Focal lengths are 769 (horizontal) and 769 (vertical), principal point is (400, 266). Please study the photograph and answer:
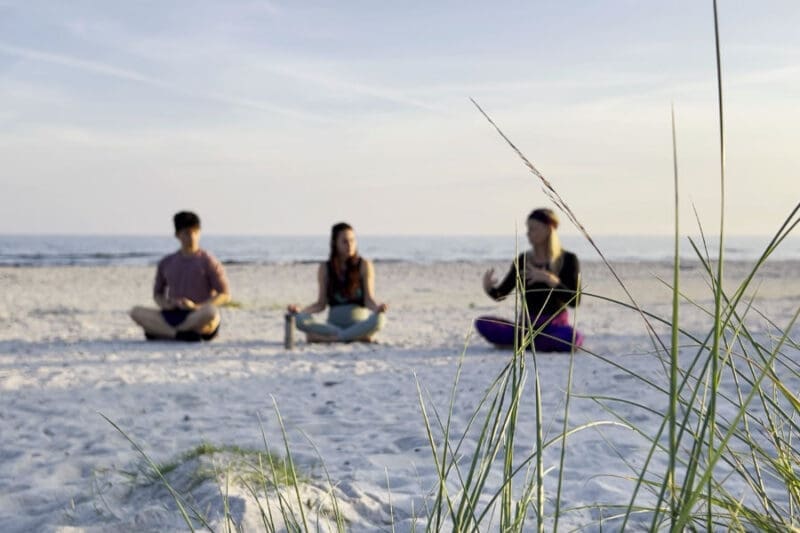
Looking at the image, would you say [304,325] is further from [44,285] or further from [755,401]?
[44,285]

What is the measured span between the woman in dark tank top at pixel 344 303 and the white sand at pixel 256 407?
217mm

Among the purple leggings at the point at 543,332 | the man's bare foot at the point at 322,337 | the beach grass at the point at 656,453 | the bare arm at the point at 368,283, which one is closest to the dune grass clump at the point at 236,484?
the beach grass at the point at 656,453

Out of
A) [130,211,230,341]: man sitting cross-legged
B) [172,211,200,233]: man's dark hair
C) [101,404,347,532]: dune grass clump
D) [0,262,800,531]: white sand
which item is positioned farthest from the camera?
[130,211,230,341]: man sitting cross-legged

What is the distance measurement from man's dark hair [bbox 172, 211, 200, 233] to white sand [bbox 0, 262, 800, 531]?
120cm

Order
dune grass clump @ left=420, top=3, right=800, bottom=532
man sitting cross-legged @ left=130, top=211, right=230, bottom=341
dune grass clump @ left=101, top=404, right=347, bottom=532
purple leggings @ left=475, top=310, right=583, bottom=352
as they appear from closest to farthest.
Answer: dune grass clump @ left=420, top=3, right=800, bottom=532 → dune grass clump @ left=101, top=404, right=347, bottom=532 → purple leggings @ left=475, top=310, right=583, bottom=352 → man sitting cross-legged @ left=130, top=211, right=230, bottom=341

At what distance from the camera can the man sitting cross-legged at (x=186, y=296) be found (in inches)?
307

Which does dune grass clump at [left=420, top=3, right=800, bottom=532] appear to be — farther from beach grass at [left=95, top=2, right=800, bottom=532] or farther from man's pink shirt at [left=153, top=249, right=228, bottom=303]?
man's pink shirt at [left=153, top=249, right=228, bottom=303]

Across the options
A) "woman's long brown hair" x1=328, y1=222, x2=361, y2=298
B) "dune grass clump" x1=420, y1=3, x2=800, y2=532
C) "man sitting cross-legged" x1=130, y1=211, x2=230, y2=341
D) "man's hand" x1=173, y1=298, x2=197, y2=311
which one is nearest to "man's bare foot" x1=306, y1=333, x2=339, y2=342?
"woman's long brown hair" x1=328, y1=222, x2=361, y2=298

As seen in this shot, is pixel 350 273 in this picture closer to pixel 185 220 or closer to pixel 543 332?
pixel 185 220

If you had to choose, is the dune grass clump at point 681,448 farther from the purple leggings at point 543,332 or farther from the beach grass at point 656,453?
the purple leggings at point 543,332

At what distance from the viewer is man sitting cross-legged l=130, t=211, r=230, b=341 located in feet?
25.6

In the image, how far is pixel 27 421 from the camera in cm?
428

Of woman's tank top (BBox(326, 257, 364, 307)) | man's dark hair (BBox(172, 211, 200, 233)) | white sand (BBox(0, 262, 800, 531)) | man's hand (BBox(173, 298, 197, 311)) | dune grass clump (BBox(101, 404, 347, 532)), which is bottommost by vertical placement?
white sand (BBox(0, 262, 800, 531))

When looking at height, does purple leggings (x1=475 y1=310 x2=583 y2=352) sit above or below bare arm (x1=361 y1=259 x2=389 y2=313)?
below
